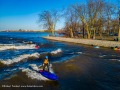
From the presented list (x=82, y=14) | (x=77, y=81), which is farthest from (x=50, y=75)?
(x=82, y=14)

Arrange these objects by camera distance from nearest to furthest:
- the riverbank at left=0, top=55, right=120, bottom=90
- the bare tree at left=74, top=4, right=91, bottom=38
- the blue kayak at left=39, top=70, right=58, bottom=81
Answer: the riverbank at left=0, top=55, right=120, bottom=90
the blue kayak at left=39, top=70, right=58, bottom=81
the bare tree at left=74, top=4, right=91, bottom=38

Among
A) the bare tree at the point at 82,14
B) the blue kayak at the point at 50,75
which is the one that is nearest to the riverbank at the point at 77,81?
the blue kayak at the point at 50,75

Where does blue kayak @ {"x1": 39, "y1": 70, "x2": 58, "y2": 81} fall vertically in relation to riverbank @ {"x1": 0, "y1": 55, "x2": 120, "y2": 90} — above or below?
above

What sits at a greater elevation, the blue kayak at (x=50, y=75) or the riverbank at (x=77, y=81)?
the blue kayak at (x=50, y=75)

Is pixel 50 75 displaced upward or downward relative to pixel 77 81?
upward

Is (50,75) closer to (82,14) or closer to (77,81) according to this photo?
(77,81)

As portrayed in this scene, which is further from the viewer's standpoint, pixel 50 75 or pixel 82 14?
pixel 82 14

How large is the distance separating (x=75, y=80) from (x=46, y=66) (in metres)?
3.98

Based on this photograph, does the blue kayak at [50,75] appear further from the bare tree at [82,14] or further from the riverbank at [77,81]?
the bare tree at [82,14]

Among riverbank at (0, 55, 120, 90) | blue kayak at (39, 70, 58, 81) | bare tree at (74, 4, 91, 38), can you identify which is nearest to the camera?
riverbank at (0, 55, 120, 90)

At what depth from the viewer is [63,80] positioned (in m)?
15.7

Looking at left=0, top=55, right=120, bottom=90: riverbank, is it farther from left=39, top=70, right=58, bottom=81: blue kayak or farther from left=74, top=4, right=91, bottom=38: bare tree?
left=74, top=4, right=91, bottom=38: bare tree

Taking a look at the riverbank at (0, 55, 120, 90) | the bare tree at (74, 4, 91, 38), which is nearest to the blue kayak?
the riverbank at (0, 55, 120, 90)

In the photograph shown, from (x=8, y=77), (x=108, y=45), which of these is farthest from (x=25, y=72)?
(x=108, y=45)
